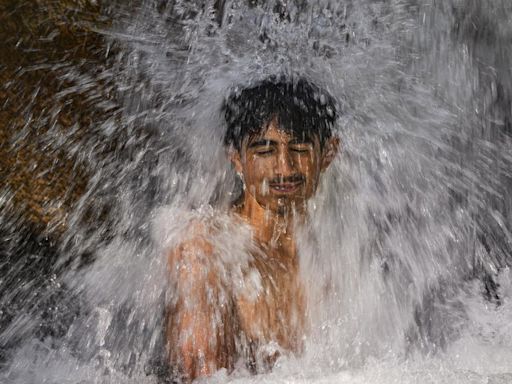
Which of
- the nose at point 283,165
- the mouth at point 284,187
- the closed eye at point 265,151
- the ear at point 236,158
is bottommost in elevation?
the mouth at point 284,187

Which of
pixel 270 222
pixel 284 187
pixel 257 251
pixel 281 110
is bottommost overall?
pixel 257 251

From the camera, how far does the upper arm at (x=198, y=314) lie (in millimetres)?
2525

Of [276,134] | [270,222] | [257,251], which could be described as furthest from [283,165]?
[257,251]

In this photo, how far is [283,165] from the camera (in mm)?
2729

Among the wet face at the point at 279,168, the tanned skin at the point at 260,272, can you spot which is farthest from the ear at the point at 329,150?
the wet face at the point at 279,168

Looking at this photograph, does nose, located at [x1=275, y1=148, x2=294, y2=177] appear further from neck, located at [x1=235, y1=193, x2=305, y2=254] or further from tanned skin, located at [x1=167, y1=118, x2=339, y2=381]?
Result: neck, located at [x1=235, y1=193, x2=305, y2=254]

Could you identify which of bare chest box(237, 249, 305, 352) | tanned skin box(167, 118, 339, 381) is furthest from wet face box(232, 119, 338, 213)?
bare chest box(237, 249, 305, 352)

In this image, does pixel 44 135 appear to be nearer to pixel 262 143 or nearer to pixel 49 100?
pixel 49 100

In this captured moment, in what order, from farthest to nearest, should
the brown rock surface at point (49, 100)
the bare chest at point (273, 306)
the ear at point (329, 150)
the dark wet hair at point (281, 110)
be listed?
1. the brown rock surface at point (49, 100)
2. the ear at point (329, 150)
3. the dark wet hair at point (281, 110)
4. the bare chest at point (273, 306)

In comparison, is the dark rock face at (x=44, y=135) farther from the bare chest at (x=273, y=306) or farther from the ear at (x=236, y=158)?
the bare chest at (x=273, y=306)

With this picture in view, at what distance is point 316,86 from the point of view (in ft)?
10.0

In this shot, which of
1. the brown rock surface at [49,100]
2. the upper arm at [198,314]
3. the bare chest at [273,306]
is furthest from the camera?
the brown rock surface at [49,100]

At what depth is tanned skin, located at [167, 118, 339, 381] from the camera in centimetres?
256

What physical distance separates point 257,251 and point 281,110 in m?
0.54
